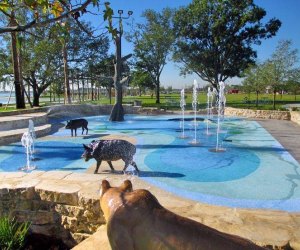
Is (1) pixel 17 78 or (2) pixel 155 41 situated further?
(2) pixel 155 41

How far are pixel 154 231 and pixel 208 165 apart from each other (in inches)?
300

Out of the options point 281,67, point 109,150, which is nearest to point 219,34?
point 281,67

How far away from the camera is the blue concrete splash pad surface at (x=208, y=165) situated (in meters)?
7.10

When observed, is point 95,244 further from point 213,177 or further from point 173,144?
point 173,144

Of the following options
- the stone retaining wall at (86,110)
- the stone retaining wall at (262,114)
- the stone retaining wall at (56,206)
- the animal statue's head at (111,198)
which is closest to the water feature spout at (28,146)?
the stone retaining wall at (56,206)

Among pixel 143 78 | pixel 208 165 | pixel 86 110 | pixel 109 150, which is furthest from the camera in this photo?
pixel 143 78

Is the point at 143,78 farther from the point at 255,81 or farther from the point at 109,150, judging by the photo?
the point at 109,150

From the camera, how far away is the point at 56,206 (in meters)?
5.16

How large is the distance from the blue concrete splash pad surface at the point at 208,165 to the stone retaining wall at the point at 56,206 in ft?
8.86

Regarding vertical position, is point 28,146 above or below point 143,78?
below

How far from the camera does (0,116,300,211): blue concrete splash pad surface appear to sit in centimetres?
710

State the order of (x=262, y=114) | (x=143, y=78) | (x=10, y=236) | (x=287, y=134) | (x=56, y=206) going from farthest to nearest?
(x=143, y=78), (x=262, y=114), (x=287, y=134), (x=56, y=206), (x=10, y=236)

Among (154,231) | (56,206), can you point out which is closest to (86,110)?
(56,206)

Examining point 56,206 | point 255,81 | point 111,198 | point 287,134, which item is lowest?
point 287,134
